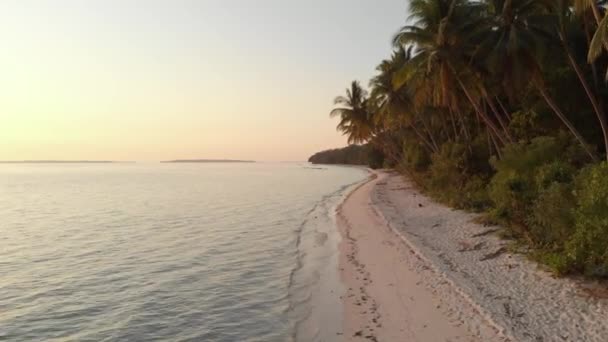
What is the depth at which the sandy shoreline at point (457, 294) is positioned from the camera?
7.42 meters

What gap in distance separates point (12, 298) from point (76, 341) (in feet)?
12.7

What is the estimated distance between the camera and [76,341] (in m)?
Result: 7.98

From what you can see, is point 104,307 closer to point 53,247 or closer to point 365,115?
point 53,247

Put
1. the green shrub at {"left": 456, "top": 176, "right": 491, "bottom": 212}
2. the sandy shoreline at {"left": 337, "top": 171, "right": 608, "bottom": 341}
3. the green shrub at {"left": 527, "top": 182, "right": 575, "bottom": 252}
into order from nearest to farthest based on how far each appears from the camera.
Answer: the sandy shoreline at {"left": 337, "top": 171, "right": 608, "bottom": 341}, the green shrub at {"left": 527, "top": 182, "right": 575, "bottom": 252}, the green shrub at {"left": 456, "top": 176, "right": 491, "bottom": 212}

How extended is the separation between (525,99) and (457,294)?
1623cm

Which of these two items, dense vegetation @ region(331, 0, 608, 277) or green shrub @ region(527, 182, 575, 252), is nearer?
green shrub @ region(527, 182, 575, 252)

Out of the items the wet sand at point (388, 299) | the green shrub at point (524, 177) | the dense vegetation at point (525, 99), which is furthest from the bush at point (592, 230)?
the wet sand at point (388, 299)

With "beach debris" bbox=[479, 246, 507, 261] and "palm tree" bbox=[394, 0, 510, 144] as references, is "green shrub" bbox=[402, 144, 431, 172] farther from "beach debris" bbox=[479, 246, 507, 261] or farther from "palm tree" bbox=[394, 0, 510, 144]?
"beach debris" bbox=[479, 246, 507, 261]

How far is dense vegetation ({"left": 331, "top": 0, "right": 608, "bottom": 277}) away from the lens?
1085 centimetres

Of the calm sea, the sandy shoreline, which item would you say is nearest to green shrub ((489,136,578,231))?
the sandy shoreline

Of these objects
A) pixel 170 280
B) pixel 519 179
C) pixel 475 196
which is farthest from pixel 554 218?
pixel 475 196

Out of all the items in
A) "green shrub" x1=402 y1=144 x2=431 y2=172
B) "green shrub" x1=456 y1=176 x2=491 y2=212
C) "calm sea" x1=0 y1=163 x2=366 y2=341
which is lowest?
"calm sea" x1=0 y1=163 x2=366 y2=341

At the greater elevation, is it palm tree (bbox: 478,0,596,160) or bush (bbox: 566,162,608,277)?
palm tree (bbox: 478,0,596,160)

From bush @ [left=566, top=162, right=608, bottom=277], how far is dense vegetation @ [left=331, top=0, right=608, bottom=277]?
5 cm
